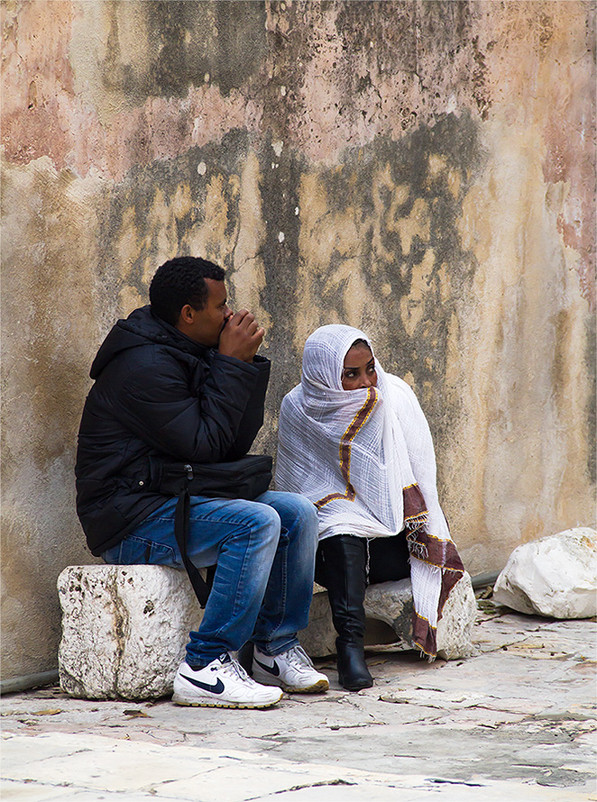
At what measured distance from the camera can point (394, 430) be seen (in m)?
4.26

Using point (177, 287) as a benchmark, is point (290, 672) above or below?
below

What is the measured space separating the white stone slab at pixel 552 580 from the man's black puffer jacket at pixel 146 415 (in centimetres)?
192

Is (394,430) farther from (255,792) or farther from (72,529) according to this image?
(255,792)

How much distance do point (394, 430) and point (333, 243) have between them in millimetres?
1084

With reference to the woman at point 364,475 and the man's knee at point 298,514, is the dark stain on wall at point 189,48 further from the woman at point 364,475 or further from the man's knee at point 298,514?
the man's knee at point 298,514

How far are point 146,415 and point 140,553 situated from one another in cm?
46

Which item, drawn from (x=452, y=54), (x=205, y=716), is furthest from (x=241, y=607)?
(x=452, y=54)

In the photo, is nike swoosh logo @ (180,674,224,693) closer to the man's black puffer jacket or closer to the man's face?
the man's black puffer jacket

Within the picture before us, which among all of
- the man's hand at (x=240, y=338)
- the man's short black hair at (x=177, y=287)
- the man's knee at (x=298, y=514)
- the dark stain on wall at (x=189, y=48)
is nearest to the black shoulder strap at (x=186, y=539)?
the man's knee at (x=298, y=514)

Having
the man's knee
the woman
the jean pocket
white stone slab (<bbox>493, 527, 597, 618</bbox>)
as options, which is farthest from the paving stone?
the jean pocket

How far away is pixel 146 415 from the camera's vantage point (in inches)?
141

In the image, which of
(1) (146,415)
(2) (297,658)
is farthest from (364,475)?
(1) (146,415)

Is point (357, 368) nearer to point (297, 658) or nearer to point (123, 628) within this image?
point (297, 658)

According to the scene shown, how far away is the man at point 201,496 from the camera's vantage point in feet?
11.6
